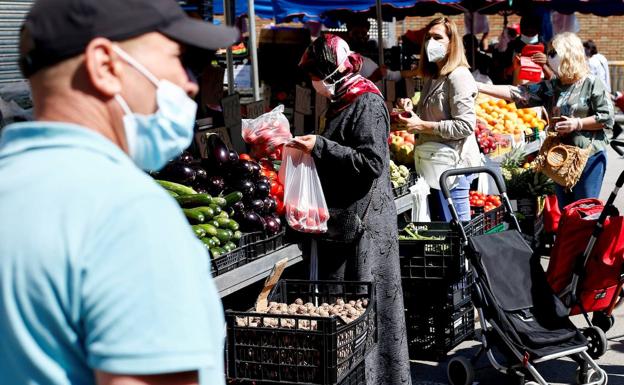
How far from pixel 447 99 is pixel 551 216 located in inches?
38.6

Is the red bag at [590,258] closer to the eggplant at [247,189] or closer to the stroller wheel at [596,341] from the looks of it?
the stroller wheel at [596,341]

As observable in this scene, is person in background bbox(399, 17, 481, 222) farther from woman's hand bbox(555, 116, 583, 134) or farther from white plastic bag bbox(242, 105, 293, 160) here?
white plastic bag bbox(242, 105, 293, 160)

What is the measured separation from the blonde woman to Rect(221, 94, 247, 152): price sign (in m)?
2.22

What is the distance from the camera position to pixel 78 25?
1.26 metres

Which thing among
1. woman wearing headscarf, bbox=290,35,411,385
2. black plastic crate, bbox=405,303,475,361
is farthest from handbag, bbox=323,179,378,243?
black plastic crate, bbox=405,303,475,361

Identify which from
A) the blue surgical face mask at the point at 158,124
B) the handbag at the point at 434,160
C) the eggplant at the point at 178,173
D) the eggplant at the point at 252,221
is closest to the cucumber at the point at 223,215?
the eggplant at the point at 252,221

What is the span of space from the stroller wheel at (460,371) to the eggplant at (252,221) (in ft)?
4.42

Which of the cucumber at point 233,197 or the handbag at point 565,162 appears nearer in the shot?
the cucumber at point 233,197

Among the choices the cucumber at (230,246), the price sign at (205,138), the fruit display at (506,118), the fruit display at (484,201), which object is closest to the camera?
the cucumber at (230,246)

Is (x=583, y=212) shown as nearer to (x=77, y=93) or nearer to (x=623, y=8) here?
(x=77, y=93)

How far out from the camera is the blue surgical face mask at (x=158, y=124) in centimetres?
131

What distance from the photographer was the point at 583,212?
5.52 meters

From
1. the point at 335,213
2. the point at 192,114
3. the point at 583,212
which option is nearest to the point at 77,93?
the point at 192,114

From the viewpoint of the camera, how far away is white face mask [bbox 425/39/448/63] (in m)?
5.98
